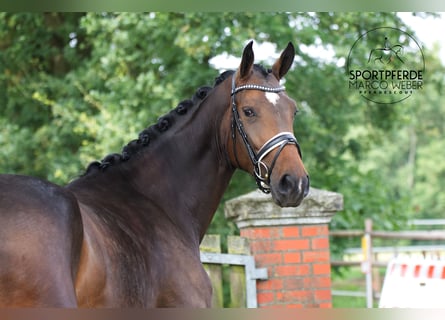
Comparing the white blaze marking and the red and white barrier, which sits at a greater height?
the white blaze marking

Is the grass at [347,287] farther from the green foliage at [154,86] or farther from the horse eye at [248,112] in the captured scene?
the horse eye at [248,112]

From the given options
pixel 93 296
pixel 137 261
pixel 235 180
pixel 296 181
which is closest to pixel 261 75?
pixel 296 181

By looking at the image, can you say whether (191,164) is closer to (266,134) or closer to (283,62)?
(266,134)

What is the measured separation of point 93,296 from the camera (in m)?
2.82

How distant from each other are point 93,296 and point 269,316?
788 millimetres

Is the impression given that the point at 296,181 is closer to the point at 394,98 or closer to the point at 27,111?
the point at 394,98

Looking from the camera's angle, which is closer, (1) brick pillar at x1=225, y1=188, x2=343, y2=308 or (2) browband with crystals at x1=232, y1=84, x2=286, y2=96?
(2) browband with crystals at x1=232, y1=84, x2=286, y2=96

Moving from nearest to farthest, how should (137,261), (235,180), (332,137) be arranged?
(137,261) < (235,180) < (332,137)

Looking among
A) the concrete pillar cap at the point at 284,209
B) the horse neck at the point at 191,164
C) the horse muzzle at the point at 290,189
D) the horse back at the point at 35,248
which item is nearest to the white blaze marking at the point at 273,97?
the horse neck at the point at 191,164

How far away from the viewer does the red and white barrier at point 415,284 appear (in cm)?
489

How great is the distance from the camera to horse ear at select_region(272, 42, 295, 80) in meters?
4.01

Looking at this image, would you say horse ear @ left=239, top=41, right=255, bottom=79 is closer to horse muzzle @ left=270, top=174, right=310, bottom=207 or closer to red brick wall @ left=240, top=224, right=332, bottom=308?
horse muzzle @ left=270, top=174, right=310, bottom=207

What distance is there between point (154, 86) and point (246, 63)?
13.8ft

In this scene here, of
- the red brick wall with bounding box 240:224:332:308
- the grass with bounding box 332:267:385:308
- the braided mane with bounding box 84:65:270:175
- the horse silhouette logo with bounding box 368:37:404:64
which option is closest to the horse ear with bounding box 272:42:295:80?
the braided mane with bounding box 84:65:270:175
